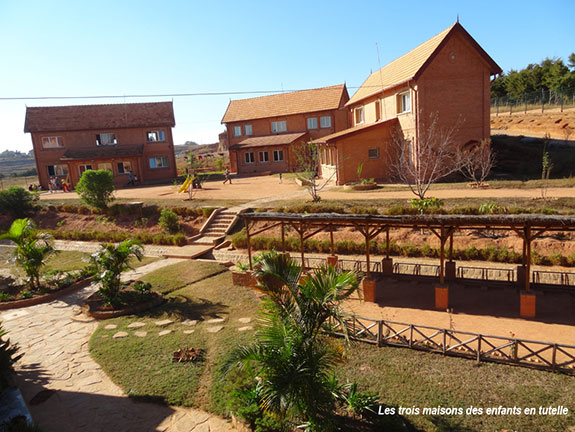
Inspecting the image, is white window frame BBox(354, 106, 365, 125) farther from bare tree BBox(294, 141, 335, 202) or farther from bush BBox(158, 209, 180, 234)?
bush BBox(158, 209, 180, 234)

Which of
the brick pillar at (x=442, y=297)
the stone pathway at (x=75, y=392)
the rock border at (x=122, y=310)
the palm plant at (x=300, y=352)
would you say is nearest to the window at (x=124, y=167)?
the rock border at (x=122, y=310)

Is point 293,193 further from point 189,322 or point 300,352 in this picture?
point 300,352

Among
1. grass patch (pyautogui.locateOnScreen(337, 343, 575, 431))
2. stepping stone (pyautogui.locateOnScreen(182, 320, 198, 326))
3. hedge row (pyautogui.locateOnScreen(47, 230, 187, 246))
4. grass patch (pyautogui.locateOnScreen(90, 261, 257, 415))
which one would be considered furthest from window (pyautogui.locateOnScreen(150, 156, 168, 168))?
grass patch (pyautogui.locateOnScreen(337, 343, 575, 431))

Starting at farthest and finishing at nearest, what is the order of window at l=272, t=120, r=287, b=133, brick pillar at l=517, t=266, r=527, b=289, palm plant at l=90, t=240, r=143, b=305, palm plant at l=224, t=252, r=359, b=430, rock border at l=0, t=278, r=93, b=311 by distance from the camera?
window at l=272, t=120, r=287, b=133 < rock border at l=0, t=278, r=93, b=311 < palm plant at l=90, t=240, r=143, b=305 < brick pillar at l=517, t=266, r=527, b=289 < palm plant at l=224, t=252, r=359, b=430

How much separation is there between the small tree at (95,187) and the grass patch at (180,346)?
14195 millimetres

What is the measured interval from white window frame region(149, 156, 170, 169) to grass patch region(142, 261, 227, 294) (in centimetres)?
2845

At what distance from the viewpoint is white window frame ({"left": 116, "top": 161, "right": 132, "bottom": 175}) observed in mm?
41281

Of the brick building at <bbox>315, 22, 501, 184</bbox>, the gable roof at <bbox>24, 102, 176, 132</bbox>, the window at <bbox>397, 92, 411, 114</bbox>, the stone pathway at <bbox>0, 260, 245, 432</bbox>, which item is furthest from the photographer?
the gable roof at <bbox>24, 102, 176, 132</bbox>

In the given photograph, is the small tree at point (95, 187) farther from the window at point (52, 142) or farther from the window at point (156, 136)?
the window at point (52, 142)

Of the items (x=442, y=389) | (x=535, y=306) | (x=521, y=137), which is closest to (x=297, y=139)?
(x=521, y=137)

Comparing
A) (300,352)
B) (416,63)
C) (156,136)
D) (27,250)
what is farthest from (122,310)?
(156,136)

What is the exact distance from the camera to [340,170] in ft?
95.6

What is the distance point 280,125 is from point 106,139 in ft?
63.5

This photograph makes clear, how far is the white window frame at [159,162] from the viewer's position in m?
43.6
